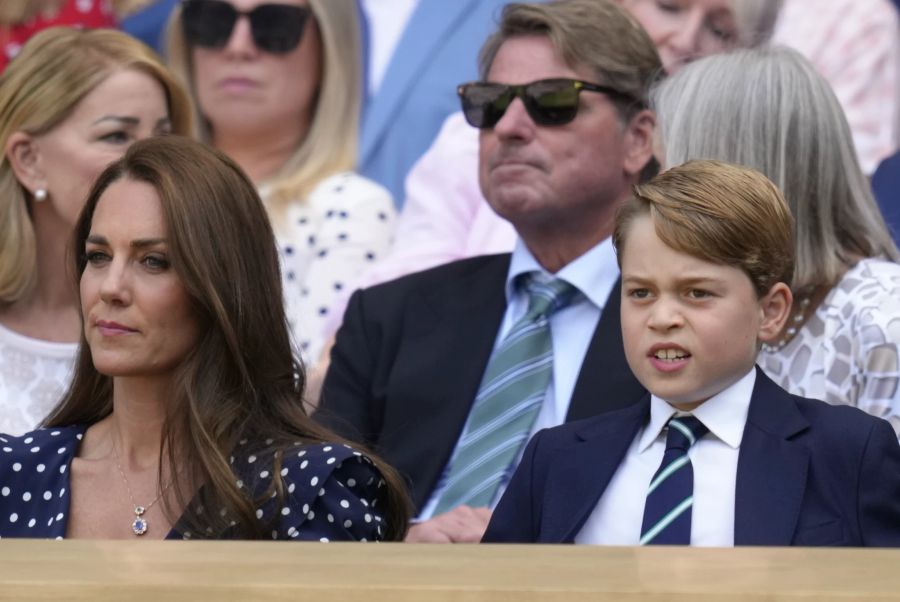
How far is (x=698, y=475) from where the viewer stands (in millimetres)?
2344

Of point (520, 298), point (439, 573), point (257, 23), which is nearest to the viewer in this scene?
point (439, 573)

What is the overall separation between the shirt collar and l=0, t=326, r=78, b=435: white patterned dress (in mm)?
981

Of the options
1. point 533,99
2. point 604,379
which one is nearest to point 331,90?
point 533,99

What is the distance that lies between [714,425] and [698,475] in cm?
8

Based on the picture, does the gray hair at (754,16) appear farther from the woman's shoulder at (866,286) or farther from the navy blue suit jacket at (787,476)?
the navy blue suit jacket at (787,476)

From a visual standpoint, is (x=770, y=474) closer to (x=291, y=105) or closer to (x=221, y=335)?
(x=221, y=335)

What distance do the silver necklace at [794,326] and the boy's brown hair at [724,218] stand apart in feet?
1.99

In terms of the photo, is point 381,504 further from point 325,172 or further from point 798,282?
point 325,172

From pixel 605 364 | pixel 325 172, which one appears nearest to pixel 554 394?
pixel 605 364

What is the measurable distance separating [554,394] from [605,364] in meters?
0.15

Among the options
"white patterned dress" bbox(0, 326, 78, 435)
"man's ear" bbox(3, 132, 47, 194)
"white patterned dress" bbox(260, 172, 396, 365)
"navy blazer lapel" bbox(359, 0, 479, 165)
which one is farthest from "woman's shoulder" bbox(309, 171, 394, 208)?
"white patterned dress" bbox(0, 326, 78, 435)

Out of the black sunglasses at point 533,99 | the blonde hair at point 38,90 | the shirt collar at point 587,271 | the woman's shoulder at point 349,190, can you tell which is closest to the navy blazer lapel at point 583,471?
the shirt collar at point 587,271

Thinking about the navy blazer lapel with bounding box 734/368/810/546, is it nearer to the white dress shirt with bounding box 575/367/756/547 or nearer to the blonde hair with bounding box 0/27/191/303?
the white dress shirt with bounding box 575/367/756/547

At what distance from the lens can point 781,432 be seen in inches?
92.6
